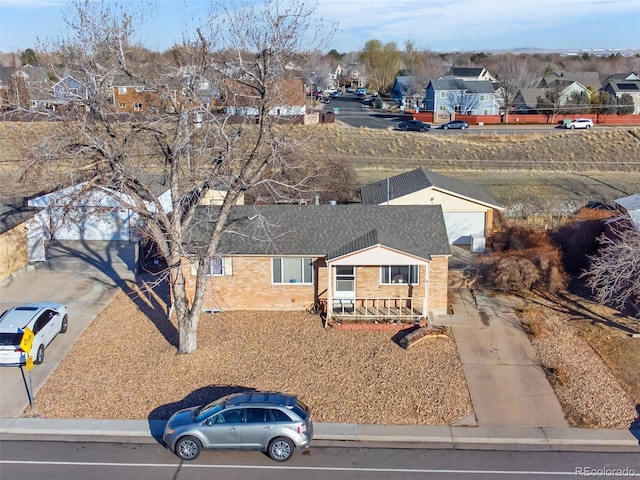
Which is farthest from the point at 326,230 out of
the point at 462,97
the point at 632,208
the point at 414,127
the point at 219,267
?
the point at 462,97

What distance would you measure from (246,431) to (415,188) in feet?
60.3

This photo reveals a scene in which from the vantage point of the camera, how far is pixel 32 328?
18.6 metres

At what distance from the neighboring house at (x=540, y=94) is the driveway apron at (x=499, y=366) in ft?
211

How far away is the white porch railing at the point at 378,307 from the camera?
2133 centimetres

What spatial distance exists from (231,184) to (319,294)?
5.80m

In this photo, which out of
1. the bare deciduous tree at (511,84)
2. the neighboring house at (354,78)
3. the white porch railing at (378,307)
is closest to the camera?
the white porch railing at (378,307)

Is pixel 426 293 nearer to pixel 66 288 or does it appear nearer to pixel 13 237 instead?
pixel 66 288

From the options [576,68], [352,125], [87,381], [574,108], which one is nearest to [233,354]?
[87,381]

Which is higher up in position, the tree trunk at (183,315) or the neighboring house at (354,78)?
the neighboring house at (354,78)

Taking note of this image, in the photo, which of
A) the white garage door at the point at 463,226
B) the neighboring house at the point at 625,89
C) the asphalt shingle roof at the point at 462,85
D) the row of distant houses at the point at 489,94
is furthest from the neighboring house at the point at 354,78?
the white garage door at the point at 463,226

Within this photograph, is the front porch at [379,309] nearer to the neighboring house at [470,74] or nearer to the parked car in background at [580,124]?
the parked car in background at [580,124]

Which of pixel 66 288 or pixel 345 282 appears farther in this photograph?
pixel 66 288

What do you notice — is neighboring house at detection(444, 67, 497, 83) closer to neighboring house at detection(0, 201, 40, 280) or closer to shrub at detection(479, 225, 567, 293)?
shrub at detection(479, 225, 567, 293)

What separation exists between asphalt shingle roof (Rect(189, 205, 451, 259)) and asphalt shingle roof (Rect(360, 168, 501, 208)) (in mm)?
6509
